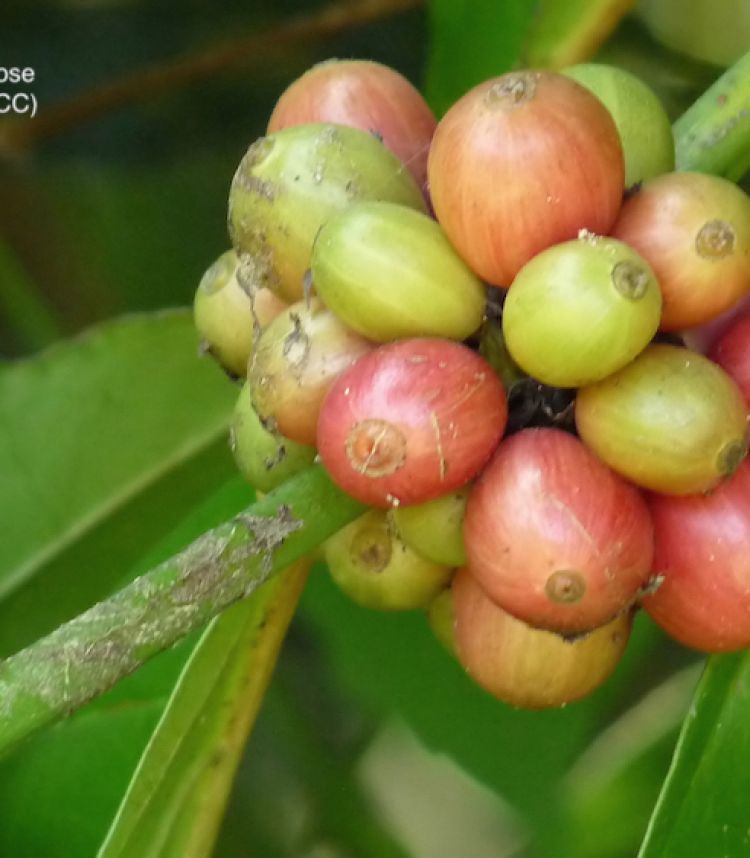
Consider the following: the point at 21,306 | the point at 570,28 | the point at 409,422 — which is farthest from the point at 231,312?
the point at 21,306

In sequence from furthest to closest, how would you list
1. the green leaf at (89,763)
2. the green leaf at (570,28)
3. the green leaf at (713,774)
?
the green leaf at (89,763) → the green leaf at (570,28) → the green leaf at (713,774)

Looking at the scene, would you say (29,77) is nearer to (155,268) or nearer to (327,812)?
(155,268)

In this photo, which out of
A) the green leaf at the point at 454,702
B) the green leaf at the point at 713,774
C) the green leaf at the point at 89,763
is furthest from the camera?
the green leaf at the point at 454,702

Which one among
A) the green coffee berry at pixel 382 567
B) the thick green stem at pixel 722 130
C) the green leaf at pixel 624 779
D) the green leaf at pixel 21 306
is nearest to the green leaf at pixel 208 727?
the green coffee berry at pixel 382 567

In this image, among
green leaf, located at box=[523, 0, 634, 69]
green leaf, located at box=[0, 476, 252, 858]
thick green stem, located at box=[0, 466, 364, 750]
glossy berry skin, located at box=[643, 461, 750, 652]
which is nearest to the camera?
thick green stem, located at box=[0, 466, 364, 750]

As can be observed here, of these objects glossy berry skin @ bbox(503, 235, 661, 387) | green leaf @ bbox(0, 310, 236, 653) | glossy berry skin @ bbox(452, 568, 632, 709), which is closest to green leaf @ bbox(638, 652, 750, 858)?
glossy berry skin @ bbox(452, 568, 632, 709)

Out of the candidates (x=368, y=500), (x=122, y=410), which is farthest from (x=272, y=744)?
(x=368, y=500)

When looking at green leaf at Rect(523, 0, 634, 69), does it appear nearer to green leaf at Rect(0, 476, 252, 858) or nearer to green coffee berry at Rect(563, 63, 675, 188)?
green coffee berry at Rect(563, 63, 675, 188)

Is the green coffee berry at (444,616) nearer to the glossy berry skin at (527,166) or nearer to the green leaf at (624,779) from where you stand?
the glossy berry skin at (527,166)
